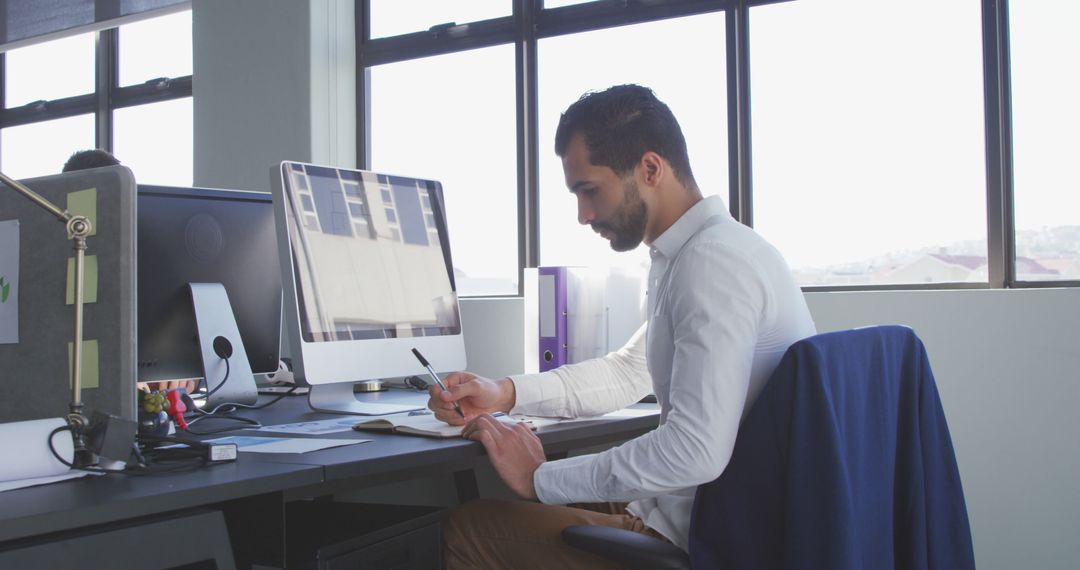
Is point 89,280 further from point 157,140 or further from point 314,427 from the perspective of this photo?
point 157,140

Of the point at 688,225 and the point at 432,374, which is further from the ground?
the point at 688,225

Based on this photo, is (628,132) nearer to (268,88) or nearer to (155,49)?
(268,88)

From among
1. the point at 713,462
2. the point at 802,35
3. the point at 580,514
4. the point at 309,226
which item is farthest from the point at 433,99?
the point at 713,462

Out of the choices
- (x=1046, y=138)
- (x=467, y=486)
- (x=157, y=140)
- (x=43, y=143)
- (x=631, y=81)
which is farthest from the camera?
(x=43, y=143)

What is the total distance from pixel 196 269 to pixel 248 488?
91 centimetres

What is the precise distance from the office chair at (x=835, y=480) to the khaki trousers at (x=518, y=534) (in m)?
0.16

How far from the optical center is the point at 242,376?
197 centimetres

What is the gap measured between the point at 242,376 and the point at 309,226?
408mm

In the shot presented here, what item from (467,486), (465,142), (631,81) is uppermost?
(631,81)

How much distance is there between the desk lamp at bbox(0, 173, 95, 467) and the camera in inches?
45.2

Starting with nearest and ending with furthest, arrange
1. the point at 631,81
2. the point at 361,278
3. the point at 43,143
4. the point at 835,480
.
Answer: the point at 835,480, the point at 361,278, the point at 631,81, the point at 43,143

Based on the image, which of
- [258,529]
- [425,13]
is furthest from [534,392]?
[425,13]

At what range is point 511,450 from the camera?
1.41 m

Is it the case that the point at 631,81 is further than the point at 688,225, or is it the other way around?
the point at 631,81
